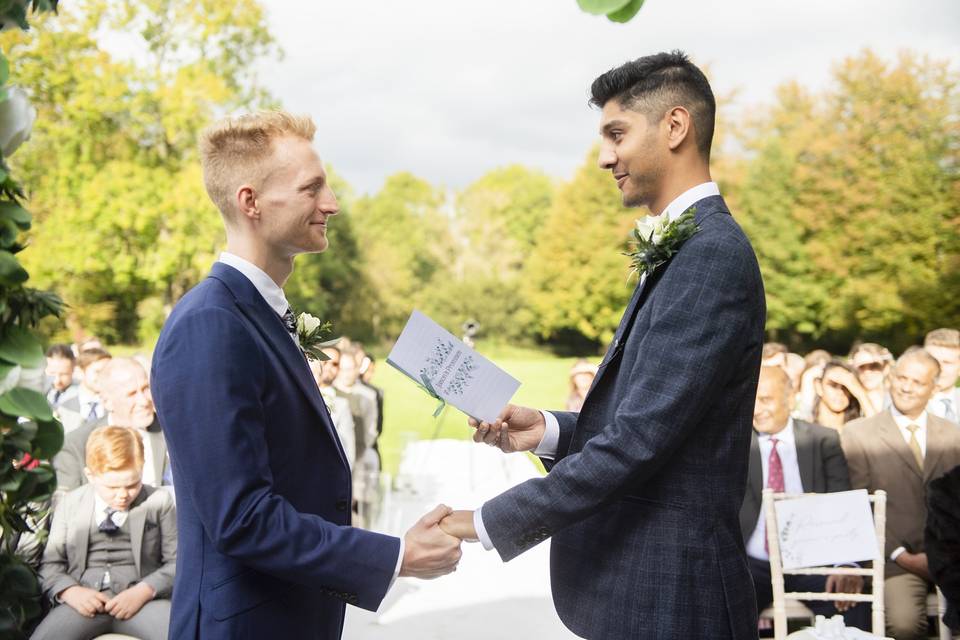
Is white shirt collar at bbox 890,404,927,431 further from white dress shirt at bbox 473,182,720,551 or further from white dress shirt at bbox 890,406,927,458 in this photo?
white dress shirt at bbox 473,182,720,551

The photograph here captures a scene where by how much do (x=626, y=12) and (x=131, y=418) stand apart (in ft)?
18.1

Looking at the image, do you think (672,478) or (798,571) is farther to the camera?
(798,571)

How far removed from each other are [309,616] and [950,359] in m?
8.26

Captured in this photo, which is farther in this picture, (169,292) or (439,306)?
(439,306)

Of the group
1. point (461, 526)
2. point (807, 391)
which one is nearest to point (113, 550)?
point (461, 526)

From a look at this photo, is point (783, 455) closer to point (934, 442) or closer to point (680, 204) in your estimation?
point (934, 442)

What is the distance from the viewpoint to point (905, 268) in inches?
Result: 1251

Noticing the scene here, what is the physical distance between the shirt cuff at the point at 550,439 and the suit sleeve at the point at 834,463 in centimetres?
368

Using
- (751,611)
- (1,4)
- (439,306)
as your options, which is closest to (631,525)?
(751,611)

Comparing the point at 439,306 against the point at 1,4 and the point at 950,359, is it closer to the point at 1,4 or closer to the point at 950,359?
the point at 950,359

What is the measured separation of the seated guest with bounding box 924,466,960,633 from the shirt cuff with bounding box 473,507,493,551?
5.67 ft

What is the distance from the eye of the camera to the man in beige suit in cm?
593

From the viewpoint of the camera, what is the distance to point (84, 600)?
4.59 meters

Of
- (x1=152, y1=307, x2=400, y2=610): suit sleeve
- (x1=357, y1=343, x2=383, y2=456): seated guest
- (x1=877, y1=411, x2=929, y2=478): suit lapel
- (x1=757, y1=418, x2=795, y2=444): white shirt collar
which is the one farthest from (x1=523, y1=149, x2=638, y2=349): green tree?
(x1=152, y1=307, x2=400, y2=610): suit sleeve
